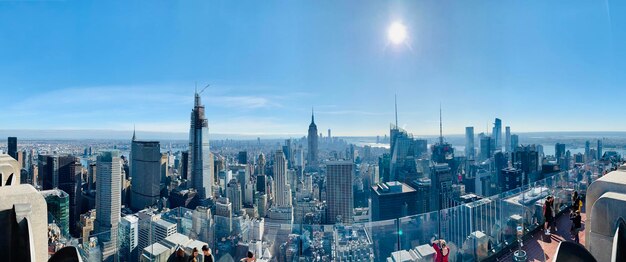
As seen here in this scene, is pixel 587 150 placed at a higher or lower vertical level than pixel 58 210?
higher

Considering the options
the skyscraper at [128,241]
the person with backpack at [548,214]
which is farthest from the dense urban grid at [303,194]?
the person with backpack at [548,214]

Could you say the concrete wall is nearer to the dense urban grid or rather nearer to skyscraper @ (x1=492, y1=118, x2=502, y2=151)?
the dense urban grid

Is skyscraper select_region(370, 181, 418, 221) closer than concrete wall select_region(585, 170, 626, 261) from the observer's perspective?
No

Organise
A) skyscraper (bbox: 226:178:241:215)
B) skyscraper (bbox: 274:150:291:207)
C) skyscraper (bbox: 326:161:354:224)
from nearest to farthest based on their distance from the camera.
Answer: skyscraper (bbox: 326:161:354:224) → skyscraper (bbox: 226:178:241:215) → skyscraper (bbox: 274:150:291:207)

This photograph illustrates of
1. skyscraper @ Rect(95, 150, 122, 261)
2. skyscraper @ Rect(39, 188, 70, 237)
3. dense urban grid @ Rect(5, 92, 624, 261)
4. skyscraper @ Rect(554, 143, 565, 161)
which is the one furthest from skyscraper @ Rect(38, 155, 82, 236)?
skyscraper @ Rect(554, 143, 565, 161)

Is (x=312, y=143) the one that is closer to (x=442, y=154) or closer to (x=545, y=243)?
(x=442, y=154)

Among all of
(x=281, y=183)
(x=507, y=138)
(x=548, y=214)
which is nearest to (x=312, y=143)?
(x=281, y=183)

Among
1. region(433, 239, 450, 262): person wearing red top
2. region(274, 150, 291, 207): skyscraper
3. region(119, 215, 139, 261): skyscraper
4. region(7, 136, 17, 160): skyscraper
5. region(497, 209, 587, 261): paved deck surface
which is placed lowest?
region(274, 150, 291, 207): skyscraper
